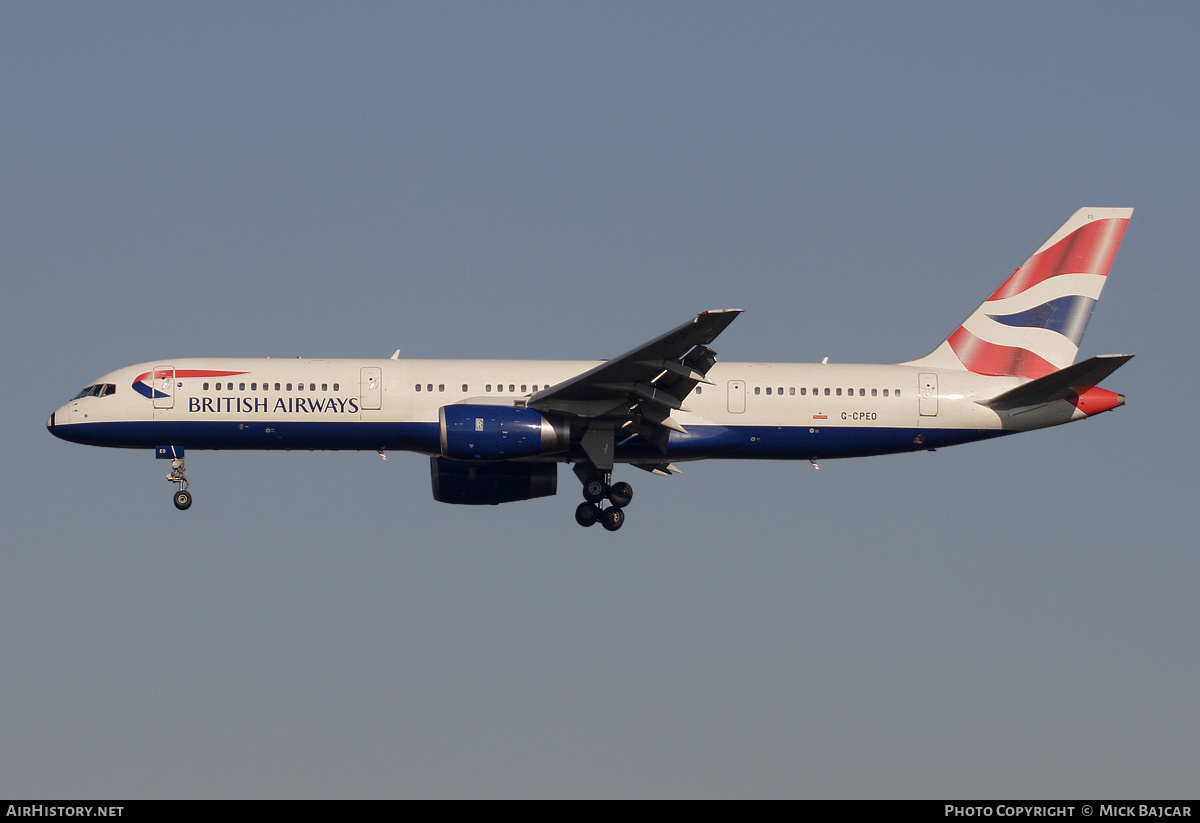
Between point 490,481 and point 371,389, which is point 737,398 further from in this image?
point 371,389

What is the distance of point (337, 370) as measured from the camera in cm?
4278

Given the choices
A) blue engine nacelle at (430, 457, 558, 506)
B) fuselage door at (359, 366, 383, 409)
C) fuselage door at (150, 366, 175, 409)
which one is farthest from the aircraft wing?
fuselage door at (150, 366, 175, 409)

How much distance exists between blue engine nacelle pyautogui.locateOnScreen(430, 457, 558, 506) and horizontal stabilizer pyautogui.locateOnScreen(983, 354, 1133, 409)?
13.1 metres

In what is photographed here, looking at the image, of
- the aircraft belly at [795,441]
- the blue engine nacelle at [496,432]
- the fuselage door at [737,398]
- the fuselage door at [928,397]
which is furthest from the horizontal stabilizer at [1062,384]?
the blue engine nacelle at [496,432]

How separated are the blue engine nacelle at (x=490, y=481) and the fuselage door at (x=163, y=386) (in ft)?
25.8

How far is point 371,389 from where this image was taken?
42375 millimetres

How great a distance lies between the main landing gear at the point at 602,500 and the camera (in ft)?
143

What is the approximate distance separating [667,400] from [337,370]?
948 cm

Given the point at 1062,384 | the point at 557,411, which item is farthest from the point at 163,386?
the point at 1062,384

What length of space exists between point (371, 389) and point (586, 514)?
23.3 feet
